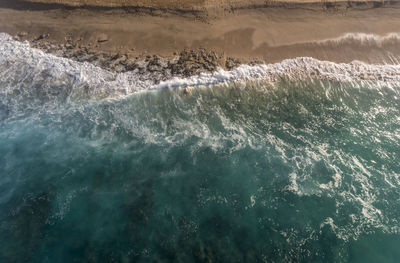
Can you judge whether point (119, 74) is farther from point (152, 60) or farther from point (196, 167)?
point (196, 167)

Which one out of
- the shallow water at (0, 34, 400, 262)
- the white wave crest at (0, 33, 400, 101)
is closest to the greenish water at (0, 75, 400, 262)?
the shallow water at (0, 34, 400, 262)

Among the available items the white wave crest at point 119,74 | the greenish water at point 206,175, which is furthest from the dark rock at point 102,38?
the greenish water at point 206,175

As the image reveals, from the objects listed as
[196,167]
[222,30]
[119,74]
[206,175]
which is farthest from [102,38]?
[206,175]

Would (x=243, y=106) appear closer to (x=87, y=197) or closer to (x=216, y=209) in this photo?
(x=216, y=209)

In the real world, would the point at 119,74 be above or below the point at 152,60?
below

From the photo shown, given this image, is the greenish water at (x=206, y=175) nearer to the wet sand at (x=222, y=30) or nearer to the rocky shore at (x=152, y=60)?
the rocky shore at (x=152, y=60)
